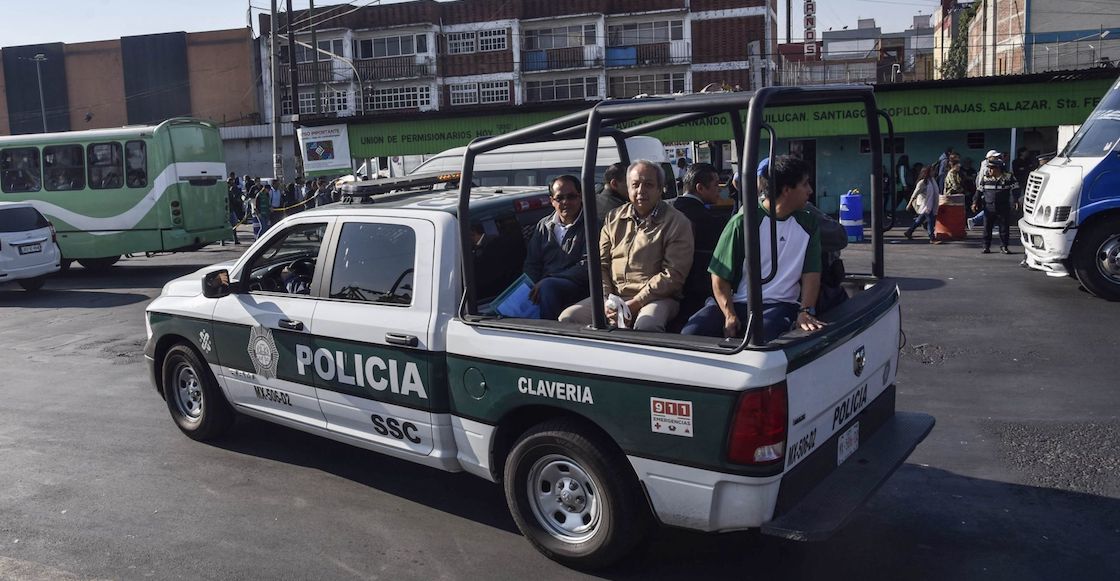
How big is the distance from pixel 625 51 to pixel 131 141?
35.1 metres

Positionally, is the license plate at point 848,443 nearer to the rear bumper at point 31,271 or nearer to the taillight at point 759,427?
the taillight at point 759,427

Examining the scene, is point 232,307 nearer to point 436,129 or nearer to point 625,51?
point 436,129

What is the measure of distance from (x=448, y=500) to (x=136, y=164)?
15301mm

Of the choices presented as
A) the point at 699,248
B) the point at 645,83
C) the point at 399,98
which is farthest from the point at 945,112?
the point at 399,98

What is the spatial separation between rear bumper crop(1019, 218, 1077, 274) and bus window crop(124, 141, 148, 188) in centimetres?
1567

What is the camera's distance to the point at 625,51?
4966 cm

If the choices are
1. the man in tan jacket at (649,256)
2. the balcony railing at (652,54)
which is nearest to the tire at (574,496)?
the man in tan jacket at (649,256)

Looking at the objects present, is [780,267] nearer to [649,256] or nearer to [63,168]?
[649,256]

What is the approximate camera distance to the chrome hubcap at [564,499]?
14.5 ft

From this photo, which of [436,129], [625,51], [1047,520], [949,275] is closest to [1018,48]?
[625,51]

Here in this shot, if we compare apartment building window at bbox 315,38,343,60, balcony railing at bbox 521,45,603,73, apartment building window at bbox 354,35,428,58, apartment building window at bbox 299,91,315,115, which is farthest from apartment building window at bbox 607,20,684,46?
apartment building window at bbox 299,91,315,115

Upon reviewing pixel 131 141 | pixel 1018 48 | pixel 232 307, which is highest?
pixel 1018 48

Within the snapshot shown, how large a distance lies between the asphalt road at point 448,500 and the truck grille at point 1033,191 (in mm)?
3527

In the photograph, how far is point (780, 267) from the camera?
4.65 metres
